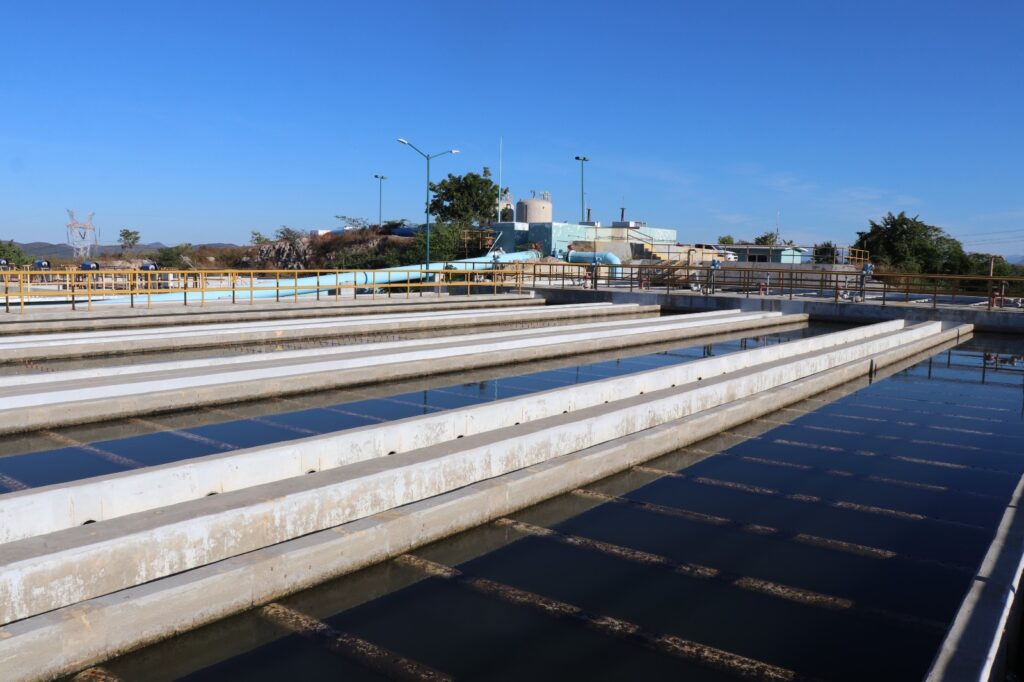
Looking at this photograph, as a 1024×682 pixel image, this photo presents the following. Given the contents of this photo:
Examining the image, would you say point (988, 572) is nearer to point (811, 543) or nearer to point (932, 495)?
point (811, 543)

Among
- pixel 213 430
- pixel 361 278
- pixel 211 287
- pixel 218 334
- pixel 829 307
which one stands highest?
pixel 361 278

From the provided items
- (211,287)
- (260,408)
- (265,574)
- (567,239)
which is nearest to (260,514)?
(265,574)

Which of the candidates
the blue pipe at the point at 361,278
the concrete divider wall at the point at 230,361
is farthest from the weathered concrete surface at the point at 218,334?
the blue pipe at the point at 361,278

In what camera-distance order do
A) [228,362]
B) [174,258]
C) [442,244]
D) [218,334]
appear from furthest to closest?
[174,258], [442,244], [218,334], [228,362]

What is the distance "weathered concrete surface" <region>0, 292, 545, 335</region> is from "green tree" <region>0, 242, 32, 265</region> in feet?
179

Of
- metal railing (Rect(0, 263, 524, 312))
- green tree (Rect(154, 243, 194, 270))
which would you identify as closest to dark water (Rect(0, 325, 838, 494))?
metal railing (Rect(0, 263, 524, 312))

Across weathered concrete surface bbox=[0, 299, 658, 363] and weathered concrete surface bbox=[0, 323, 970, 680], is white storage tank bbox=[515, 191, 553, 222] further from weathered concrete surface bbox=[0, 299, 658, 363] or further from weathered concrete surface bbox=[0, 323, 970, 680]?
weathered concrete surface bbox=[0, 323, 970, 680]

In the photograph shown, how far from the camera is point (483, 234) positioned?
76.8 meters

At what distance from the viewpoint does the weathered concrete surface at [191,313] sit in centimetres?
2028

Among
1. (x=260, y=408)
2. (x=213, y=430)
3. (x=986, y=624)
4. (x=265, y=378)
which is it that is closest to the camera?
(x=986, y=624)

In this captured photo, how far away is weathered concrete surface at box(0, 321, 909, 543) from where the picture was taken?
19.3 ft

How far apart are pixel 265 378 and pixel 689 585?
311 inches

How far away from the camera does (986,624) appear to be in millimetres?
5020

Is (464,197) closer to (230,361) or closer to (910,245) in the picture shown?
(910,245)
